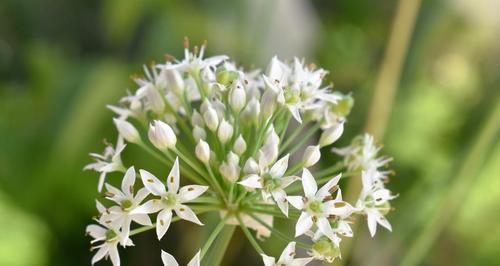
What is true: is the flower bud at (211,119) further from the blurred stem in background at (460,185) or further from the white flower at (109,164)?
the blurred stem in background at (460,185)

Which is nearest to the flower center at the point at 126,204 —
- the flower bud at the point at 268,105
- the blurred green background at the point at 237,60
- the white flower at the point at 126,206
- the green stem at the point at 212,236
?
the white flower at the point at 126,206

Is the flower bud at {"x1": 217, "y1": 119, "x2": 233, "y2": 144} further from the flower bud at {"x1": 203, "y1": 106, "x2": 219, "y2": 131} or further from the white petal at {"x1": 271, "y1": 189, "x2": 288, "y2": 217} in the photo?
the white petal at {"x1": 271, "y1": 189, "x2": 288, "y2": 217}

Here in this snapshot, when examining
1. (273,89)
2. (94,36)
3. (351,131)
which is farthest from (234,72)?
(94,36)

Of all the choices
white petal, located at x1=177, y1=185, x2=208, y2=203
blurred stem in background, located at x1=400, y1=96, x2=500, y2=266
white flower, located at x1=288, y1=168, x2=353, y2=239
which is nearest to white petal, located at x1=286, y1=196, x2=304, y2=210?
white flower, located at x1=288, y1=168, x2=353, y2=239

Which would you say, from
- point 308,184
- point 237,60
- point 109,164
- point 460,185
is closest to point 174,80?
point 109,164

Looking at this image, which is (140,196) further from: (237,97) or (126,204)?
(237,97)
